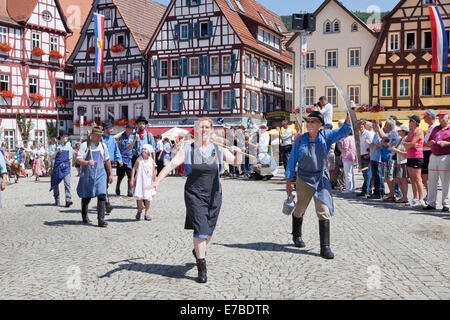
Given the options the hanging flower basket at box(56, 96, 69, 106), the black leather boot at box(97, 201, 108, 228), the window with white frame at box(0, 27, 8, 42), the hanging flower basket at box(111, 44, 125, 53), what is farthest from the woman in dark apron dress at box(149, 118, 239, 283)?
the hanging flower basket at box(56, 96, 69, 106)

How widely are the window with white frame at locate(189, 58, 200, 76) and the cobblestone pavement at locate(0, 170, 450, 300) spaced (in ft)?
100

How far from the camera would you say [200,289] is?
507 cm

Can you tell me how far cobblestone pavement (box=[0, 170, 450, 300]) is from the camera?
16.5ft

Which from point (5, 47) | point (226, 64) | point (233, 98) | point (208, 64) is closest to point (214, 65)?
point (208, 64)

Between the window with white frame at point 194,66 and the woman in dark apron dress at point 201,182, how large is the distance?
35.3 m

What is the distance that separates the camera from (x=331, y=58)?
126 feet

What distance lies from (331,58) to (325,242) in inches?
1317

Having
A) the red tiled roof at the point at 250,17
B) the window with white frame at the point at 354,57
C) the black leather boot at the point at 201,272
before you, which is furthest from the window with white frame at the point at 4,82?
the black leather boot at the point at 201,272

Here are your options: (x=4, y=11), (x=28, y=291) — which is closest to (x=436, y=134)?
(x=28, y=291)

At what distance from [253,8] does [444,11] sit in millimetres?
16697

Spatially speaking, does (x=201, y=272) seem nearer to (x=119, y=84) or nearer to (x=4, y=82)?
(x=119, y=84)

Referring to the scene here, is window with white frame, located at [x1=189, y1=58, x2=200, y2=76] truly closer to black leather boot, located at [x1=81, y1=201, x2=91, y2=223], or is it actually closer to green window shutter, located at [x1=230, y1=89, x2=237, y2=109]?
green window shutter, located at [x1=230, y1=89, x2=237, y2=109]

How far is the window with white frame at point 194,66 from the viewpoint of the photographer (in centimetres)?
4059

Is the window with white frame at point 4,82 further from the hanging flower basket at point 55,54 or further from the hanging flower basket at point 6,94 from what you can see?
the hanging flower basket at point 55,54
